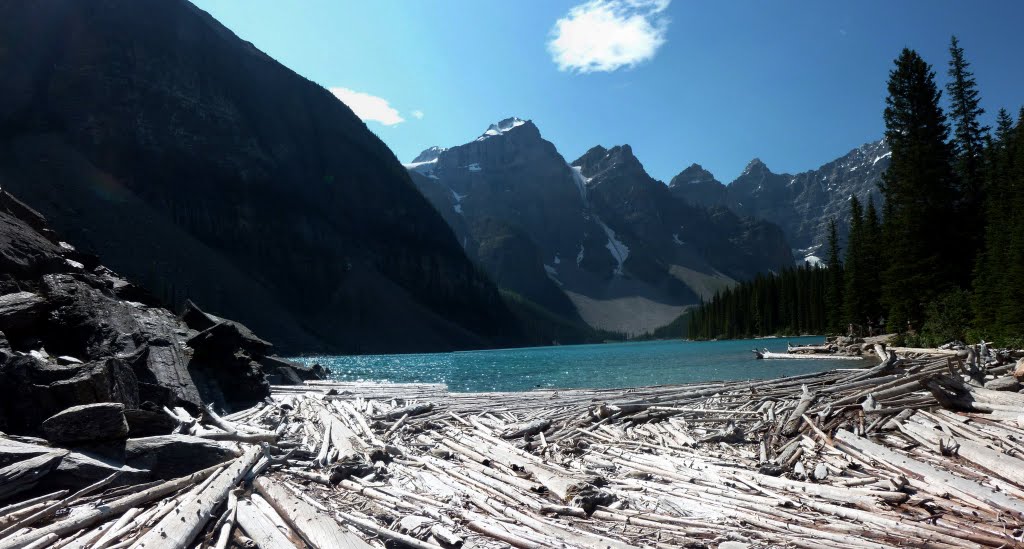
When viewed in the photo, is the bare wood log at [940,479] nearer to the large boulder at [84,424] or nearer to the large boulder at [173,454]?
the large boulder at [173,454]

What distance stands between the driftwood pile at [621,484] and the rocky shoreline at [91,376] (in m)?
0.60

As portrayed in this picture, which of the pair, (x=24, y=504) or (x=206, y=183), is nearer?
(x=24, y=504)

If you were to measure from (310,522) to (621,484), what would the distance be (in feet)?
13.1

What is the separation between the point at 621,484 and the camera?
24.6ft

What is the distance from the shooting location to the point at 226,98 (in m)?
155

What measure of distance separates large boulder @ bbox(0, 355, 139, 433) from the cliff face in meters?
102

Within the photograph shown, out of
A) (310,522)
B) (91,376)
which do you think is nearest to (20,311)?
(91,376)

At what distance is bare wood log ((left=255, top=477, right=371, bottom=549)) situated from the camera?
518cm

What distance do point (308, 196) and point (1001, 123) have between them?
162 metres

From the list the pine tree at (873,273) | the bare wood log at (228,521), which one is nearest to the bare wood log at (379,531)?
the bare wood log at (228,521)

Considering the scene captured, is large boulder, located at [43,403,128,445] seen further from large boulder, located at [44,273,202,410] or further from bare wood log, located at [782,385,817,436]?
bare wood log, located at [782,385,817,436]

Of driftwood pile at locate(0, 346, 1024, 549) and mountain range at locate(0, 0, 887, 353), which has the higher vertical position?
mountain range at locate(0, 0, 887, 353)

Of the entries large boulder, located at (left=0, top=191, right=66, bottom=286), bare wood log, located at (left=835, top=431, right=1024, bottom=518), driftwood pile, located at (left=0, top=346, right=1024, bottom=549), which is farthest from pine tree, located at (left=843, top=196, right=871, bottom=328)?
large boulder, located at (left=0, top=191, right=66, bottom=286)

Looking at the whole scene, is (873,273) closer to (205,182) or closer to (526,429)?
(526,429)
